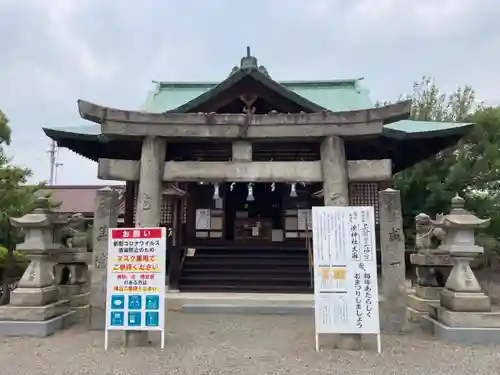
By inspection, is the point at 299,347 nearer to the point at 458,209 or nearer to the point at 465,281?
the point at 465,281

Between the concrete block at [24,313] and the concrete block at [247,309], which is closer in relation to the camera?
the concrete block at [24,313]

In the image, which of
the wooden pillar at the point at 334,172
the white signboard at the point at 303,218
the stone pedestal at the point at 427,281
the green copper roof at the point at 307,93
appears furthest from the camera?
the green copper roof at the point at 307,93

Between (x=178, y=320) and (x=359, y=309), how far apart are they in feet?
12.7

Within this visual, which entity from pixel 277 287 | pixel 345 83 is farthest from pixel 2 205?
pixel 345 83

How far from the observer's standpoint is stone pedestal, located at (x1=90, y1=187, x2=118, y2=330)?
6789 millimetres

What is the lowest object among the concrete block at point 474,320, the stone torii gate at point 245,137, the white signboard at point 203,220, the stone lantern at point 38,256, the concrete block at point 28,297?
the concrete block at point 474,320

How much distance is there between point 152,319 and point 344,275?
8.43 ft

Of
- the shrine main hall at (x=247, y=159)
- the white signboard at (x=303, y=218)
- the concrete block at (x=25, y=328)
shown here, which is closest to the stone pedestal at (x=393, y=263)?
the shrine main hall at (x=247, y=159)

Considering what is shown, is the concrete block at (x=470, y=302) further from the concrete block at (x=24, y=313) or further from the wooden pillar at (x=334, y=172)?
the concrete block at (x=24, y=313)

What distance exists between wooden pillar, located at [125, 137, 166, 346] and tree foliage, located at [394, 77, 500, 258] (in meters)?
8.45

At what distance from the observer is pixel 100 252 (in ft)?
22.6

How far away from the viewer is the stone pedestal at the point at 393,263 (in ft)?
21.7

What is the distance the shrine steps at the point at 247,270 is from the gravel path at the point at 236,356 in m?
4.06

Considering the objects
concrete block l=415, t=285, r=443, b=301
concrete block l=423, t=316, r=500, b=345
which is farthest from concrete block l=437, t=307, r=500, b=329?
concrete block l=415, t=285, r=443, b=301
